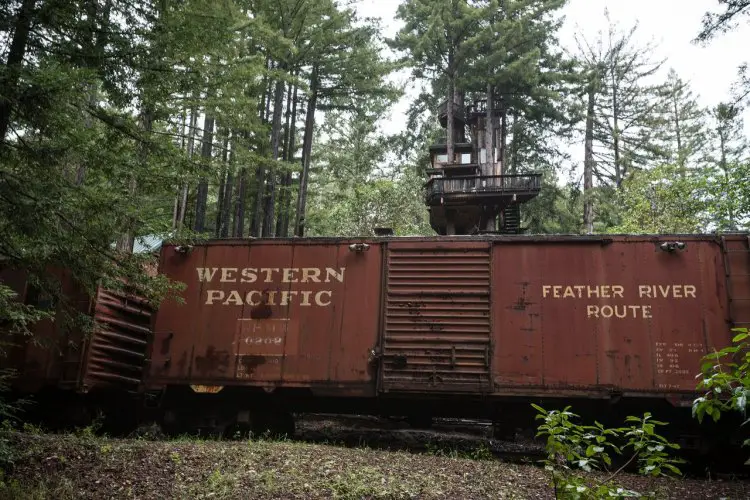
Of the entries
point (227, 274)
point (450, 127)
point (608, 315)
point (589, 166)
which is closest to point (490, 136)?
point (450, 127)

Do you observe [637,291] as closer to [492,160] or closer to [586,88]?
[492,160]

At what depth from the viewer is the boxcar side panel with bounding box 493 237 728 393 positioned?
836cm

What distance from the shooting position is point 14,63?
580cm

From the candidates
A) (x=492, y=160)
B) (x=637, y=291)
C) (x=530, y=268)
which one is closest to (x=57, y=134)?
(x=530, y=268)

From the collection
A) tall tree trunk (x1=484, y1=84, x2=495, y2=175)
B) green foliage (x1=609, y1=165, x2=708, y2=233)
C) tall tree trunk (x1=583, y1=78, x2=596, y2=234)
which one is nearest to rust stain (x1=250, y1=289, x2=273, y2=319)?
green foliage (x1=609, y1=165, x2=708, y2=233)

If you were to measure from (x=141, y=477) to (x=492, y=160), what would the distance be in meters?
25.2

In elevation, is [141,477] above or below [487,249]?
below

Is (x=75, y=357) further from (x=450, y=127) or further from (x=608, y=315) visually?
(x=450, y=127)

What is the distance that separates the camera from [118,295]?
391 inches

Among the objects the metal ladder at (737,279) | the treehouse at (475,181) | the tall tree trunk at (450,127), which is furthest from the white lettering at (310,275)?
the tall tree trunk at (450,127)

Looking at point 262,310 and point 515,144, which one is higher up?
point 515,144

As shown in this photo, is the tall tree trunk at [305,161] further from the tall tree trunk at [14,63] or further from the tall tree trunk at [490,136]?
the tall tree trunk at [14,63]

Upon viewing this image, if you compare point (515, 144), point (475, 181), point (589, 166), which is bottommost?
point (475, 181)

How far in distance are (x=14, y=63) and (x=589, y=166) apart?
2943 centimetres
